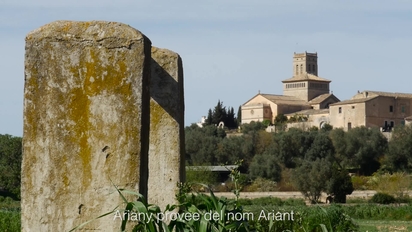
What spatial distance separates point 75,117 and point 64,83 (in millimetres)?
195

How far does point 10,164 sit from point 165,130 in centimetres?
4371

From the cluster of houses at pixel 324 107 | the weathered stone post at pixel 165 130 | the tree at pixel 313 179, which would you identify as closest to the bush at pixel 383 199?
the tree at pixel 313 179

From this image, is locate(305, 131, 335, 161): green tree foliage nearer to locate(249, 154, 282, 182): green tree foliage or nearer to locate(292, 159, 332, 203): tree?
locate(249, 154, 282, 182): green tree foliage

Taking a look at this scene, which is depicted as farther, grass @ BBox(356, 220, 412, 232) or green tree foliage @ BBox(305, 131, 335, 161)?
green tree foliage @ BBox(305, 131, 335, 161)

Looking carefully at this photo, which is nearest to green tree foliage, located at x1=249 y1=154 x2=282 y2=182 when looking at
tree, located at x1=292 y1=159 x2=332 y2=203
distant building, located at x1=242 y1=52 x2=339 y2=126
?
tree, located at x1=292 y1=159 x2=332 y2=203

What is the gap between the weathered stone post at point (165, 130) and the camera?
722 centimetres

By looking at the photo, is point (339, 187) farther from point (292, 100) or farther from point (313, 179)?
point (292, 100)

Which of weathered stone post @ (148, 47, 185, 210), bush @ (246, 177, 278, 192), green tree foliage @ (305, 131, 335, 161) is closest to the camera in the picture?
weathered stone post @ (148, 47, 185, 210)

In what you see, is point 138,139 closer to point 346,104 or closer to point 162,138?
point 162,138

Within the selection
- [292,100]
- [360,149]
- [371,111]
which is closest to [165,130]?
[360,149]

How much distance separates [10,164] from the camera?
163ft

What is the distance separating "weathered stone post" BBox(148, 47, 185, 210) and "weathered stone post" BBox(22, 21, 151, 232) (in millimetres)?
2361

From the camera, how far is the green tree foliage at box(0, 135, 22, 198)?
48.1 m

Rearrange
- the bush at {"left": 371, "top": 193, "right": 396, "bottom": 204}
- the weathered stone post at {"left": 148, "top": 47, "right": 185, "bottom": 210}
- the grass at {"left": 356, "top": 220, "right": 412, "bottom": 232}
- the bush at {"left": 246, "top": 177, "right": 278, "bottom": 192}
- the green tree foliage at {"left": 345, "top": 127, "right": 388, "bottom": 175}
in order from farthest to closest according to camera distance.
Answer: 1. the green tree foliage at {"left": 345, "top": 127, "right": 388, "bottom": 175}
2. the bush at {"left": 246, "top": 177, "right": 278, "bottom": 192}
3. the bush at {"left": 371, "top": 193, "right": 396, "bottom": 204}
4. the grass at {"left": 356, "top": 220, "right": 412, "bottom": 232}
5. the weathered stone post at {"left": 148, "top": 47, "right": 185, "bottom": 210}
